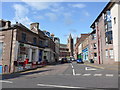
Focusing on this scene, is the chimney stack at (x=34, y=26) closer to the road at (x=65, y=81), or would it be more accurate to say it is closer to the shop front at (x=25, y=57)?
the shop front at (x=25, y=57)

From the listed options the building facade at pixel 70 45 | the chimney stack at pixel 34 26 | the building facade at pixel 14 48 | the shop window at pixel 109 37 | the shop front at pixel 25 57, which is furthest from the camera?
the building facade at pixel 70 45

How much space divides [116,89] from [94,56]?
33215mm

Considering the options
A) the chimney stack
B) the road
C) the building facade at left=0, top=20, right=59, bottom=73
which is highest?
the chimney stack

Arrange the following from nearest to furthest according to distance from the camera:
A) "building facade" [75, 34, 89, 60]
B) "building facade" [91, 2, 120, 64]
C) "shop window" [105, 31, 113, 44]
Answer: "building facade" [91, 2, 120, 64] → "shop window" [105, 31, 113, 44] → "building facade" [75, 34, 89, 60]

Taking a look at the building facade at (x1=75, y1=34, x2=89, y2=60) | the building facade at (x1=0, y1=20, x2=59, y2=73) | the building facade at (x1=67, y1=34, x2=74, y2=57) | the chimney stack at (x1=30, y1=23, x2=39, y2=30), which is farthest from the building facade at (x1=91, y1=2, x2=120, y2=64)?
the building facade at (x1=67, y1=34, x2=74, y2=57)

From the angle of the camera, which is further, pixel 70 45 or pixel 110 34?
pixel 70 45

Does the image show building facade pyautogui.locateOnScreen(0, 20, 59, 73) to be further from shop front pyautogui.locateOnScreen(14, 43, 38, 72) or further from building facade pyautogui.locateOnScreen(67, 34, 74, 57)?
building facade pyautogui.locateOnScreen(67, 34, 74, 57)

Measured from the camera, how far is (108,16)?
27969 mm

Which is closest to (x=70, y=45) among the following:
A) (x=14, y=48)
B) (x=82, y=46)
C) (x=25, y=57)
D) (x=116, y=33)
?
(x=82, y=46)

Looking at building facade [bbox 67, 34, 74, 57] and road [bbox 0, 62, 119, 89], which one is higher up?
building facade [bbox 67, 34, 74, 57]

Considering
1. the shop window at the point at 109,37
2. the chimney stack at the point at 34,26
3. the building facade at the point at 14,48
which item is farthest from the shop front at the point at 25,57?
the shop window at the point at 109,37

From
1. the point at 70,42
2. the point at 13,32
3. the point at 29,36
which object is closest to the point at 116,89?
the point at 13,32

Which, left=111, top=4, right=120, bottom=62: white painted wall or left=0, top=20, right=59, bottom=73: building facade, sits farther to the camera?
left=111, top=4, right=120, bottom=62: white painted wall

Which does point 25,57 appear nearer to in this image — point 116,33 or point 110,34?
point 116,33
